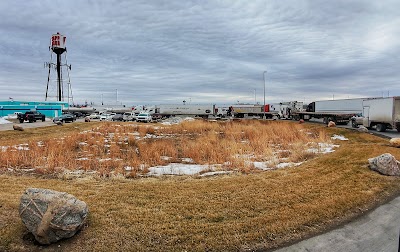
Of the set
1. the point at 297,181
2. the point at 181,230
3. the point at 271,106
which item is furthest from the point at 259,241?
the point at 271,106

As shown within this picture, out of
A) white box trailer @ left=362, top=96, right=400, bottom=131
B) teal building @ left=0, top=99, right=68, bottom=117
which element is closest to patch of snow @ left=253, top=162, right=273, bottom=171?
white box trailer @ left=362, top=96, right=400, bottom=131

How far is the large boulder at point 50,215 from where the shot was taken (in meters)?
5.06

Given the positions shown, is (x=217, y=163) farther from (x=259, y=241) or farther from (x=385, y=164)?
(x=259, y=241)

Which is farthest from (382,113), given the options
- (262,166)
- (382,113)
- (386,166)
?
(262,166)

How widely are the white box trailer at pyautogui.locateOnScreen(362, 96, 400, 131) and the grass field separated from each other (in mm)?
19933

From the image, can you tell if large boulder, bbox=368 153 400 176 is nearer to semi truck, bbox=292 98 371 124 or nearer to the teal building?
semi truck, bbox=292 98 371 124

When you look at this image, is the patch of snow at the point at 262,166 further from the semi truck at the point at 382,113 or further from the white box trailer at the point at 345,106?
the white box trailer at the point at 345,106

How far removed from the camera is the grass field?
5246 millimetres

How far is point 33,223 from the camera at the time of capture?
16.8 feet

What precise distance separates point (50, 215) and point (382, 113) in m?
30.4

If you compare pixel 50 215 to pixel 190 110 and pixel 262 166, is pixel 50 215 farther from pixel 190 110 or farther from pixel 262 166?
pixel 190 110

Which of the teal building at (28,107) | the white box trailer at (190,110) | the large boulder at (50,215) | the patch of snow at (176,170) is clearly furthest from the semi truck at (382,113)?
the teal building at (28,107)

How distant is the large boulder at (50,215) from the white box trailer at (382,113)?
28750mm

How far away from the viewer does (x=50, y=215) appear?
5145 millimetres
